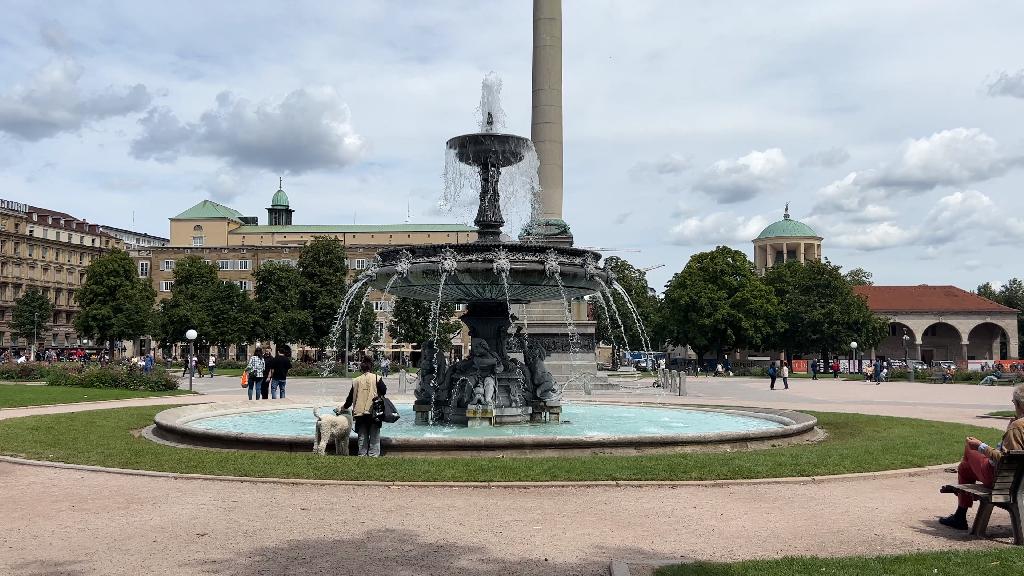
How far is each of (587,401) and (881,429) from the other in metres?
9.12

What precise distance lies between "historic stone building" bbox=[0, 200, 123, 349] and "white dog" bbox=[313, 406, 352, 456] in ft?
292

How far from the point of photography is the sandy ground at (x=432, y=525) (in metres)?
6.73

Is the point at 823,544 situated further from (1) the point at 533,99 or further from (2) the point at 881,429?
(1) the point at 533,99

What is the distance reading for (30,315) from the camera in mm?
90250

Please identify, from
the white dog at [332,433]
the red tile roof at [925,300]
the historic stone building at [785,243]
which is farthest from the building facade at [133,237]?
the white dog at [332,433]

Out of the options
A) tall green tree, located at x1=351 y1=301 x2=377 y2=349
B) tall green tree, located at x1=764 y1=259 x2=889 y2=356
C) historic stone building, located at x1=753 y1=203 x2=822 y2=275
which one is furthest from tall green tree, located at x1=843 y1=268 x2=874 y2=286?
tall green tree, located at x1=351 y1=301 x2=377 y2=349

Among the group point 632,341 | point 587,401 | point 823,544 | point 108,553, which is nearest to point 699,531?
point 823,544

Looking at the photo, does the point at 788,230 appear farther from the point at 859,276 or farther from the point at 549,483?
the point at 549,483

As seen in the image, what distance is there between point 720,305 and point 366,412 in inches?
2378

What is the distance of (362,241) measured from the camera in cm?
11344

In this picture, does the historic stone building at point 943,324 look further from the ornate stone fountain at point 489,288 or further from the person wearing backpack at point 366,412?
the person wearing backpack at point 366,412


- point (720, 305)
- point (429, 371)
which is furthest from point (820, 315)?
point (429, 371)

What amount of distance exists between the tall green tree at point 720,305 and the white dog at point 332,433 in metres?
59.4

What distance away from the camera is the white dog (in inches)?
474
